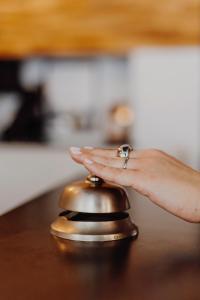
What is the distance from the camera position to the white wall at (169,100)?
4867 millimetres

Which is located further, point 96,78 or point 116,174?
point 96,78

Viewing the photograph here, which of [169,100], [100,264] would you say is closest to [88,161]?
[100,264]

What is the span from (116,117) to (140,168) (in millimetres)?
4088

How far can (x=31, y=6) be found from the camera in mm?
3830

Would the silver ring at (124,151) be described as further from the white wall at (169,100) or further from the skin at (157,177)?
the white wall at (169,100)

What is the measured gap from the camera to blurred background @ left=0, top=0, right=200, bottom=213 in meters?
3.96

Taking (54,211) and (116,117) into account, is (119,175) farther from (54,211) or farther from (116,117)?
(116,117)

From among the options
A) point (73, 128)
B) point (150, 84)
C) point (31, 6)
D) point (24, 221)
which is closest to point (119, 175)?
point (24, 221)

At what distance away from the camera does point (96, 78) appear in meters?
5.36

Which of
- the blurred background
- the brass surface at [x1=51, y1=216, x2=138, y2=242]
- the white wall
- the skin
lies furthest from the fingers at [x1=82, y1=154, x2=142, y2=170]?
the white wall

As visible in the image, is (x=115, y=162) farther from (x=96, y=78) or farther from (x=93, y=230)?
(x=96, y=78)

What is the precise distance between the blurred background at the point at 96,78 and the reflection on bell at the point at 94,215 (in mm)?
2522

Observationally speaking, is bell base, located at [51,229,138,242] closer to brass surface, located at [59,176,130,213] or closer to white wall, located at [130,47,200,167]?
brass surface, located at [59,176,130,213]

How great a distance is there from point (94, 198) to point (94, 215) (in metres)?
0.05
